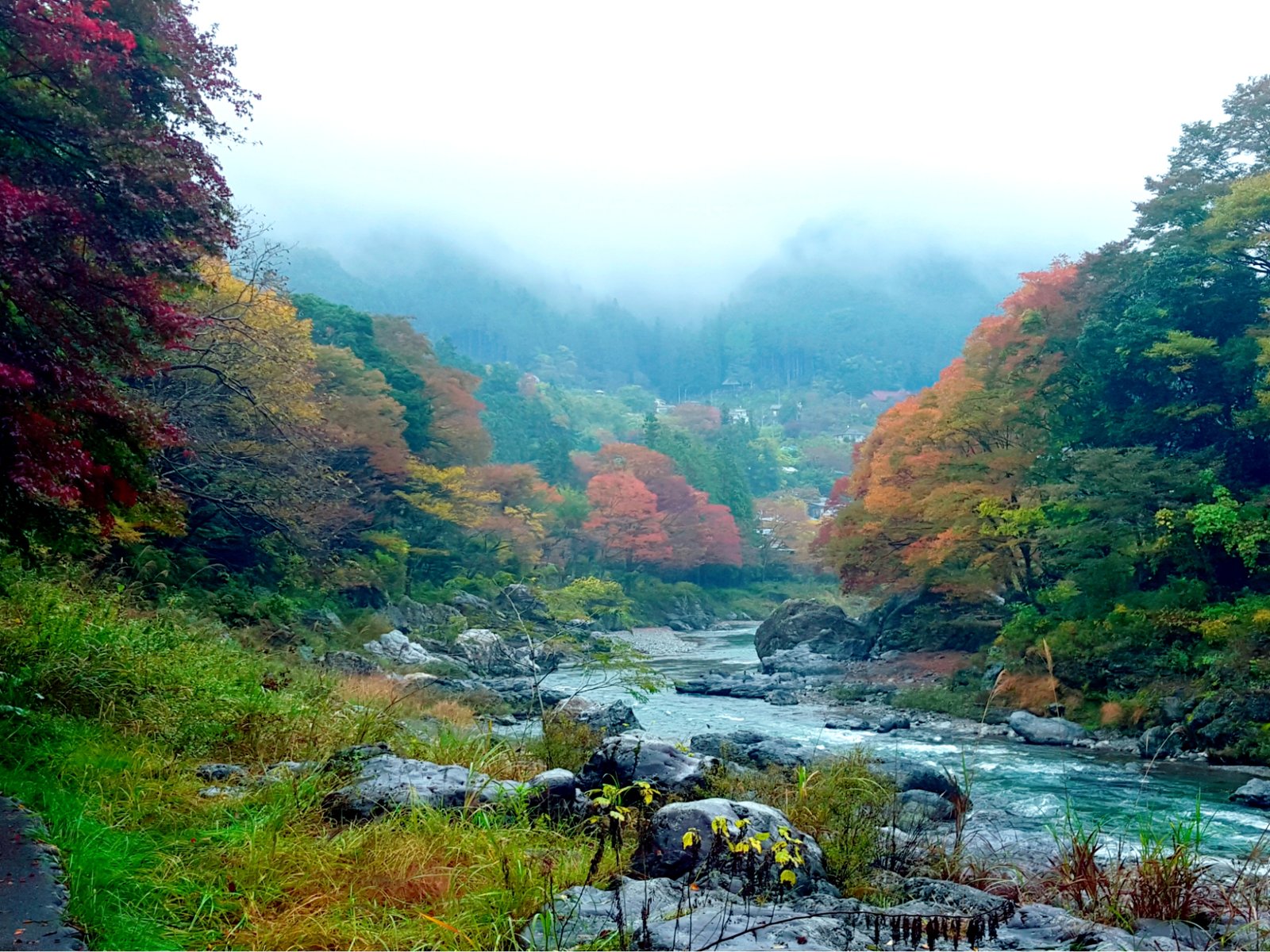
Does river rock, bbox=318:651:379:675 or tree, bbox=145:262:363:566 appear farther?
river rock, bbox=318:651:379:675

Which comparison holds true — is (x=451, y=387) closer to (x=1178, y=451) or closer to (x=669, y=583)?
(x=669, y=583)

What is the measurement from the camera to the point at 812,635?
35.7 meters

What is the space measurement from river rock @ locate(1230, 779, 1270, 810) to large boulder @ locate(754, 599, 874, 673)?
808 inches

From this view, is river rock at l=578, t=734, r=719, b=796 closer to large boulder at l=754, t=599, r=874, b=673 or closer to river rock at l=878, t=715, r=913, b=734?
river rock at l=878, t=715, r=913, b=734

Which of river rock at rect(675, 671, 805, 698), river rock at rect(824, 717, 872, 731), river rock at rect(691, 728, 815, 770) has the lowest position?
river rock at rect(675, 671, 805, 698)

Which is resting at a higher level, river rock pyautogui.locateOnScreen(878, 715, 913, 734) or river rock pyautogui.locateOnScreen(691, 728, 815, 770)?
river rock pyautogui.locateOnScreen(691, 728, 815, 770)

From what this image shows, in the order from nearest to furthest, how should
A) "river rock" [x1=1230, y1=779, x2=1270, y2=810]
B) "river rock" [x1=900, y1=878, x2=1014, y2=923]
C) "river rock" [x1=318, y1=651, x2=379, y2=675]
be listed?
"river rock" [x1=900, y1=878, x2=1014, y2=923] → "river rock" [x1=1230, y1=779, x2=1270, y2=810] → "river rock" [x1=318, y1=651, x2=379, y2=675]

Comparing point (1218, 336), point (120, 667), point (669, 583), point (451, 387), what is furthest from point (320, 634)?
point (669, 583)

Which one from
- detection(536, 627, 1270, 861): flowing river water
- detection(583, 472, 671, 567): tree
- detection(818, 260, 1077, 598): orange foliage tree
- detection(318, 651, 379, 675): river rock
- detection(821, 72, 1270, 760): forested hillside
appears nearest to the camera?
detection(536, 627, 1270, 861): flowing river water

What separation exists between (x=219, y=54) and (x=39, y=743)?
6.99m

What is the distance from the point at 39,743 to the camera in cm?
573

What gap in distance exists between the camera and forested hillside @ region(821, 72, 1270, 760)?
18625mm

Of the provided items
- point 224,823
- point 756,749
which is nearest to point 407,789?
point 224,823

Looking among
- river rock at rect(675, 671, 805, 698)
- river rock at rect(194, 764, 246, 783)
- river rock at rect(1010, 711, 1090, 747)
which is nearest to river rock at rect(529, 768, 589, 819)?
river rock at rect(194, 764, 246, 783)
